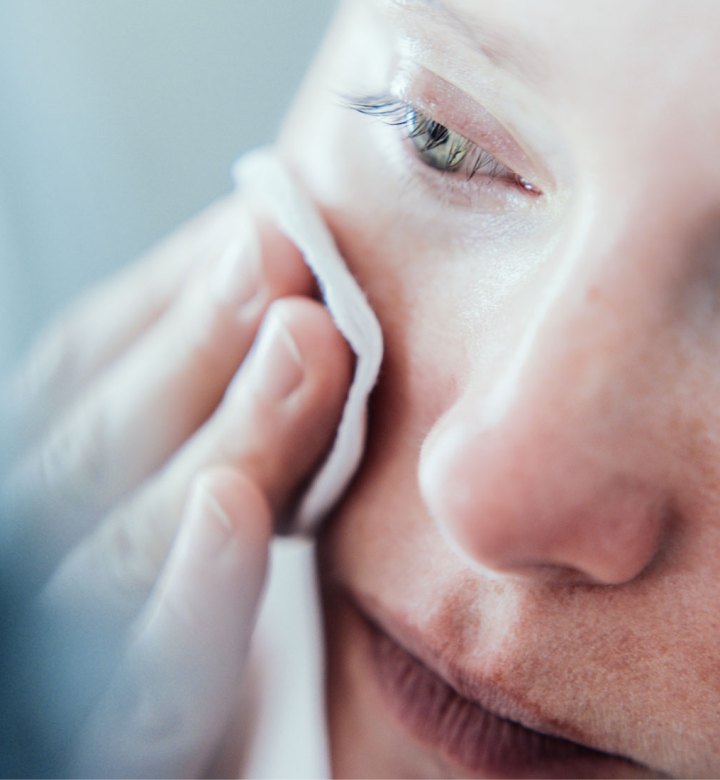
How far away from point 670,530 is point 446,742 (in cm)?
19

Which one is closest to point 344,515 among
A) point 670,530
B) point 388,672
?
point 388,672

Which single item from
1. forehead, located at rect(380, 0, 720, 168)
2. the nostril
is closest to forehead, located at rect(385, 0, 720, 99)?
forehead, located at rect(380, 0, 720, 168)

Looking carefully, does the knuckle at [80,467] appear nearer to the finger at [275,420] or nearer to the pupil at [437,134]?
the finger at [275,420]

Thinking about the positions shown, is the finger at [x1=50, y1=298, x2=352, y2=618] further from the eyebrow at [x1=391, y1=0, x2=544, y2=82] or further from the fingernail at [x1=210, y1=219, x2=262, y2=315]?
the eyebrow at [x1=391, y1=0, x2=544, y2=82]

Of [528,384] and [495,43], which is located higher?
[495,43]

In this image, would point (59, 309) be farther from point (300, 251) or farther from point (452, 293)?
point (452, 293)

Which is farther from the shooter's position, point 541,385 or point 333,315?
point 333,315

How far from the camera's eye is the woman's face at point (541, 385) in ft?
1.15

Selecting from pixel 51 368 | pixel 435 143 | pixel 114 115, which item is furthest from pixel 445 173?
pixel 51 368

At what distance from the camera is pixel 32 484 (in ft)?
2.11

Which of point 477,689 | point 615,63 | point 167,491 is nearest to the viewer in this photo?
point 615,63

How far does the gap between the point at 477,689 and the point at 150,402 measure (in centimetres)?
28

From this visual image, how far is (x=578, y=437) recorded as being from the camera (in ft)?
1.22

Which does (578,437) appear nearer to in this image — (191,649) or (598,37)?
(598,37)
